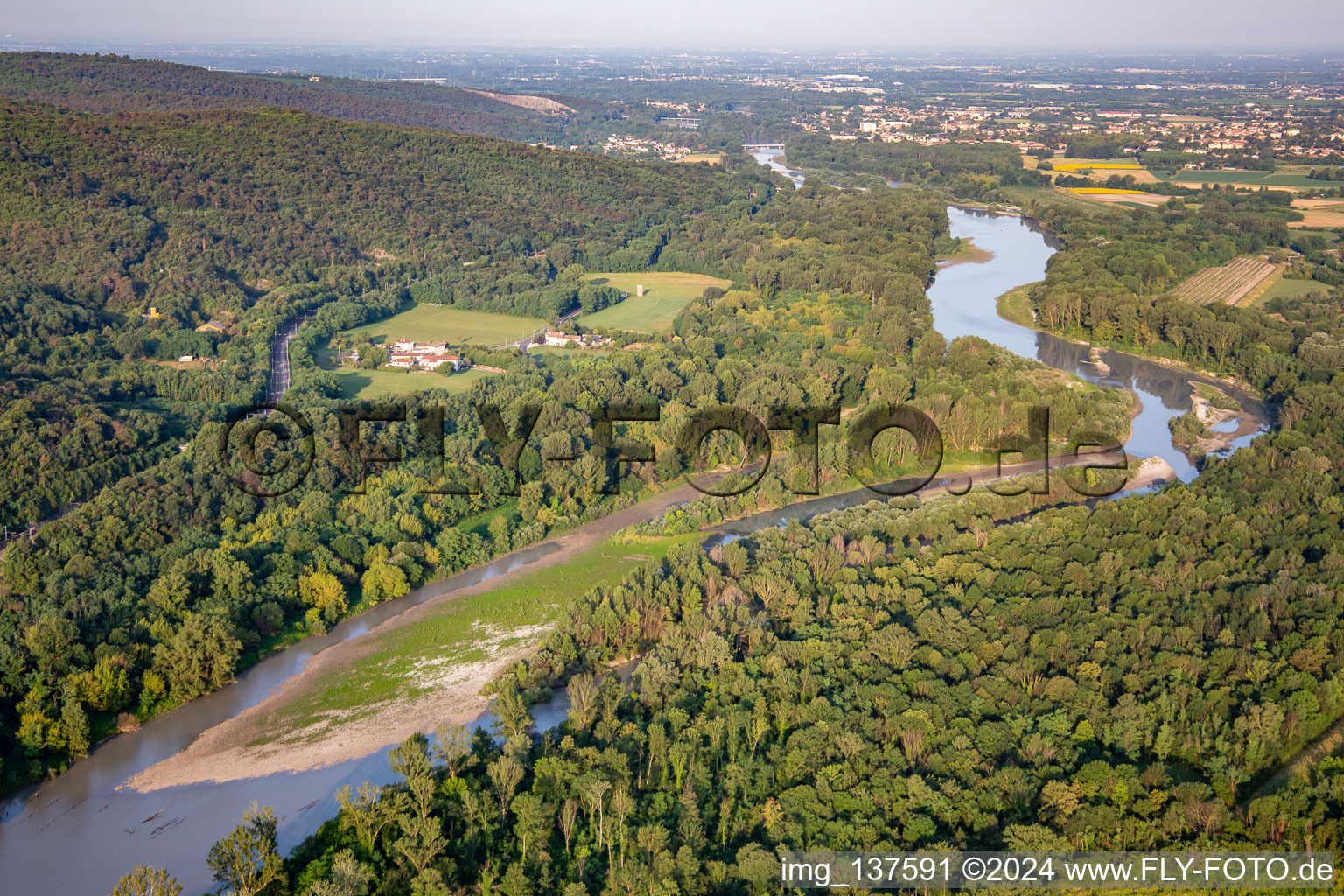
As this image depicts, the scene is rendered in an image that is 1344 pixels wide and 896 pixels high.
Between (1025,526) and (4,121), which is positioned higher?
(4,121)

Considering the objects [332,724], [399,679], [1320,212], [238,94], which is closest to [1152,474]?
[399,679]

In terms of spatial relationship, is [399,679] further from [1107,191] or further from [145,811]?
[1107,191]

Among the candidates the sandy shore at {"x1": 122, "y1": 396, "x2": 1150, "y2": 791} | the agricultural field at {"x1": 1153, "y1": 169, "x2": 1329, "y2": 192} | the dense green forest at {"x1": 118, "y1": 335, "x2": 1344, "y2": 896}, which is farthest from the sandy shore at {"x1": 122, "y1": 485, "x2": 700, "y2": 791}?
the agricultural field at {"x1": 1153, "y1": 169, "x2": 1329, "y2": 192}

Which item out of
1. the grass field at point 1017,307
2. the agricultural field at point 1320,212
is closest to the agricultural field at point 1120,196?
the agricultural field at point 1320,212

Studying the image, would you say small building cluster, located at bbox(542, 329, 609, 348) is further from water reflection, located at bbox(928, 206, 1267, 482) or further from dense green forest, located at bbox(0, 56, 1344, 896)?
water reflection, located at bbox(928, 206, 1267, 482)

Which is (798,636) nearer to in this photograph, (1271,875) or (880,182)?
(1271,875)

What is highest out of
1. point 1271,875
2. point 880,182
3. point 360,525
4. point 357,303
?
point 880,182

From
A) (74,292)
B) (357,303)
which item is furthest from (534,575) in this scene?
(74,292)

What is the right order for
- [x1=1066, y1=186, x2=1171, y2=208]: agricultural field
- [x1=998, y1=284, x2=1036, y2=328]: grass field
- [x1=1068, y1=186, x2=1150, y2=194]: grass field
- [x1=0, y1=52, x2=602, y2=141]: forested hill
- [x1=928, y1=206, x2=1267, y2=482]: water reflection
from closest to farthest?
[x1=928, y1=206, x2=1267, y2=482]: water reflection → [x1=998, y1=284, x2=1036, y2=328]: grass field → [x1=1066, y1=186, x2=1171, y2=208]: agricultural field → [x1=1068, y1=186, x2=1150, y2=194]: grass field → [x1=0, y1=52, x2=602, y2=141]: forested hill
